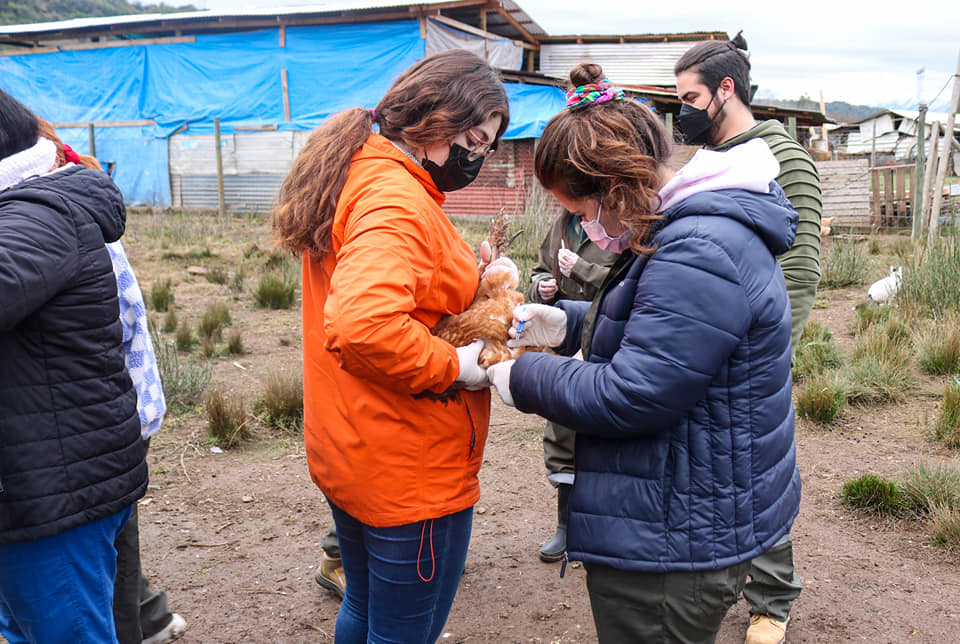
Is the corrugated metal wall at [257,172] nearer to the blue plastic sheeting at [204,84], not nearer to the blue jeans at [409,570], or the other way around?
the blue plastic sheeting at [204,84]

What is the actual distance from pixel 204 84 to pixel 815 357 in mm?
18416

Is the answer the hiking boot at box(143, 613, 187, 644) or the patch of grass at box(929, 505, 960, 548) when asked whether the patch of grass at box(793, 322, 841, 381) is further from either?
the hiking boot at box(143, 613, 187, 644)

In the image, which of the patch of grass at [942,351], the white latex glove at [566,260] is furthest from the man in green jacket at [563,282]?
the patch of grass at [942,351]

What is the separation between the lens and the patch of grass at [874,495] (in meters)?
3.90

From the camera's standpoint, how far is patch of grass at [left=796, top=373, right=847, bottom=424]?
519 cm

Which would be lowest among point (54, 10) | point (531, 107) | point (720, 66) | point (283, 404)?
point (283, 404)

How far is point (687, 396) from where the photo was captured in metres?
1.56

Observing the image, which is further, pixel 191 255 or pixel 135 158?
pixel 135 158

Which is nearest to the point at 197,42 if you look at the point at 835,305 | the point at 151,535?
the point at 835,305

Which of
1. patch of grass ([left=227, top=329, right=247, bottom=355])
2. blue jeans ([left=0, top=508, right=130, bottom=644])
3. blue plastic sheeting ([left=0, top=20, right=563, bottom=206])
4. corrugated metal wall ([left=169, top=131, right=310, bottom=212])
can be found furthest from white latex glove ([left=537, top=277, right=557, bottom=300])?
corrugated metal wall ([left=169, top=131, right=310, bottom=212])

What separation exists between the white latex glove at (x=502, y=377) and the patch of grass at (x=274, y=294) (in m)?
7.37

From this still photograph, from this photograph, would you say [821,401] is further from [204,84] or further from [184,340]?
[204,84]

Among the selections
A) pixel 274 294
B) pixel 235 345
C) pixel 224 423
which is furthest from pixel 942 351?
pixel 274 294

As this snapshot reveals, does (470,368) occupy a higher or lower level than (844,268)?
higher
